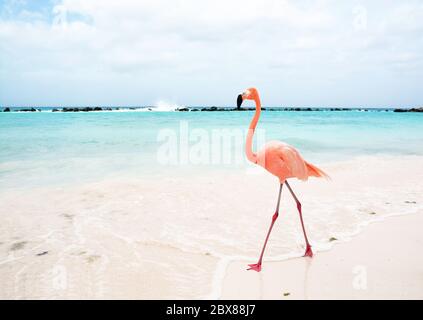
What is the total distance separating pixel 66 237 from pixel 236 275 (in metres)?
2.42

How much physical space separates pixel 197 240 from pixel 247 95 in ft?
6.53

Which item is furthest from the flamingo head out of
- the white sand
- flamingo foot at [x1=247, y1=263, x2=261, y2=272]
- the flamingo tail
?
the white sand

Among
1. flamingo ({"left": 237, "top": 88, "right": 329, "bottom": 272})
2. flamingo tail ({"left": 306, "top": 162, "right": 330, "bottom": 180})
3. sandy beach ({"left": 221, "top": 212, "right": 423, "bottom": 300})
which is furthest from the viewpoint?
flamingo tail ({"left": 306, "top": 162, "right": 330, "bottom": 180})

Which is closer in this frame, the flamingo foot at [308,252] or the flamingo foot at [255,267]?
the flamingo foot at [255,267]

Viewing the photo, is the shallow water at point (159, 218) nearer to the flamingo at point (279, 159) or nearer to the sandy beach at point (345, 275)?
the sandy beach at point (345, 275)

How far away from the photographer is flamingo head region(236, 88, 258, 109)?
3.28 m

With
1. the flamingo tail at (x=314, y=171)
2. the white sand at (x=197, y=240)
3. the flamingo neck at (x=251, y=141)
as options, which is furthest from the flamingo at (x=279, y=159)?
the white sand at (x=197, y=240)

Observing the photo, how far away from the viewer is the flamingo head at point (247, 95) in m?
3.28

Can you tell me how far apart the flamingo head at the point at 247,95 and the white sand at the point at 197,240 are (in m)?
1.79

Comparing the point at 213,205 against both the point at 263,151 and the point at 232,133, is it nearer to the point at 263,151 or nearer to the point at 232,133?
the point at 263,151

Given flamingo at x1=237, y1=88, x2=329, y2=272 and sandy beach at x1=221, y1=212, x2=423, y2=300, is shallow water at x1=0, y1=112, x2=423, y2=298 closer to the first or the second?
sandy beach at x1=221, y1=212, x2=423, y2=300

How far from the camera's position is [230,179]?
25.1 ft

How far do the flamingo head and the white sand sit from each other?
179cm
